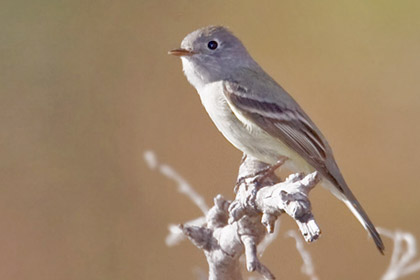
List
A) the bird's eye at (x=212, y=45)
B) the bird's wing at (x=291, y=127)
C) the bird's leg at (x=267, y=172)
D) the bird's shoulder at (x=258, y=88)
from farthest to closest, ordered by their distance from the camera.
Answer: the bird's eye at (x=212, y=45) < the bird's shoulder at (x=258, y=88) < the bird's wing at (x=291, y=127) < the bird's leg at (x=267, y=172)

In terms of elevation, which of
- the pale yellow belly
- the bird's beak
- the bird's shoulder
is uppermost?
the bird's beak

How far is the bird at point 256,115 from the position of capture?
2.69 m

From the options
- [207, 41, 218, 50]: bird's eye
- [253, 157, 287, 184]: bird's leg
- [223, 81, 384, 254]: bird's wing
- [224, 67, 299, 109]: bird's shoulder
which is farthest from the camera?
[207, 41, 218, 50]: bird's eye

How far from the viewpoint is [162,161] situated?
3.69 m

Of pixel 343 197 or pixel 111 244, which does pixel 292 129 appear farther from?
pixel 111 244

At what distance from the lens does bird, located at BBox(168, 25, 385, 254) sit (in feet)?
8.82

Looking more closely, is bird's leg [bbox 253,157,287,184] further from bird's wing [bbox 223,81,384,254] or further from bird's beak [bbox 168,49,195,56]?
bird's beak [bbox 168,49,195,56]

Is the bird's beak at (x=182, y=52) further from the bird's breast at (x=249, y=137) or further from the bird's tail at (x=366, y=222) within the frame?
the bird's tail at (x=366, y=222)

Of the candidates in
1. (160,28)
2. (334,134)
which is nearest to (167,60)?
(160,28)

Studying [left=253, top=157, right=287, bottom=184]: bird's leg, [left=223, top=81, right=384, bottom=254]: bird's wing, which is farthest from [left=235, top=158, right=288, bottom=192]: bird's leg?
[left=223, top=81, right=384, bottom=254]: bird's wing

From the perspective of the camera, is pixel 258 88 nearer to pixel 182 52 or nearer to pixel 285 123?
pixel 285 123

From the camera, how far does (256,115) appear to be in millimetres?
2723

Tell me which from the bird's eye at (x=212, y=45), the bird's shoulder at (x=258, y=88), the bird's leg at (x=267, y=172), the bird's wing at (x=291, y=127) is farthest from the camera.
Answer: the bird's eye at (x=212, y=45)

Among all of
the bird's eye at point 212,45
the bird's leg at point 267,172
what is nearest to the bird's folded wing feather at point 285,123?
the bird's leg at point 267,172
